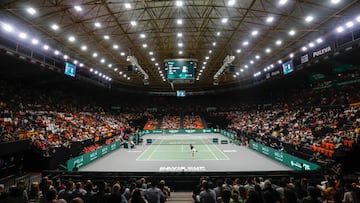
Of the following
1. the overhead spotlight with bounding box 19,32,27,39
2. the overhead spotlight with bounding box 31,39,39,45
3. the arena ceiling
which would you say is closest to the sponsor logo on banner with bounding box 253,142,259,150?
the arena ceiling

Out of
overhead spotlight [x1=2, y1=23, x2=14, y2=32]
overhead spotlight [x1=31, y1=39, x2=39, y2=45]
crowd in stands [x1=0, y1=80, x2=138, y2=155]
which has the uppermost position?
overhead spotlight [x1=31, y1=39, x2=39, y2=45]

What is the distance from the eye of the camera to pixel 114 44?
26.5 meters

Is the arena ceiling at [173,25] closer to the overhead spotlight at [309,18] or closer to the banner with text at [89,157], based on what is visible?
the overhead spotlight at [309,18]

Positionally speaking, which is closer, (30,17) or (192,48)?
(30,17)

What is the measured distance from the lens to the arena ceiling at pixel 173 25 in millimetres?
17312

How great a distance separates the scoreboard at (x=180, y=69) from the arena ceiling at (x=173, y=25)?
2.89m

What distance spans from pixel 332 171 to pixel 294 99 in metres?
31.7

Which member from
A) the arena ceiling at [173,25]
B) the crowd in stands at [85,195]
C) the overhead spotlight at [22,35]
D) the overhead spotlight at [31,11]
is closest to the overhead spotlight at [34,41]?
the arena ceiling at [173,25]

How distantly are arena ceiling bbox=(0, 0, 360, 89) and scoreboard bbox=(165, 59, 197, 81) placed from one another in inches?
114

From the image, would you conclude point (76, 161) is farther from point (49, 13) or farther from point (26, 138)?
point (49, 13)

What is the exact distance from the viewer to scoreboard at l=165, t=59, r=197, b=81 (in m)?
23.2

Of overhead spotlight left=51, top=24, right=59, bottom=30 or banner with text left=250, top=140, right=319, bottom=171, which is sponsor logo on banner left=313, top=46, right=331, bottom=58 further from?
overhead spotlight left=51, top=24, right=59, bottom=30

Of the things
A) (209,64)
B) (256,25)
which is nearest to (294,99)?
(209,64)

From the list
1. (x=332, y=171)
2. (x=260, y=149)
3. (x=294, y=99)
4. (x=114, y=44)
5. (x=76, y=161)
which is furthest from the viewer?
(x=294, y=99)
